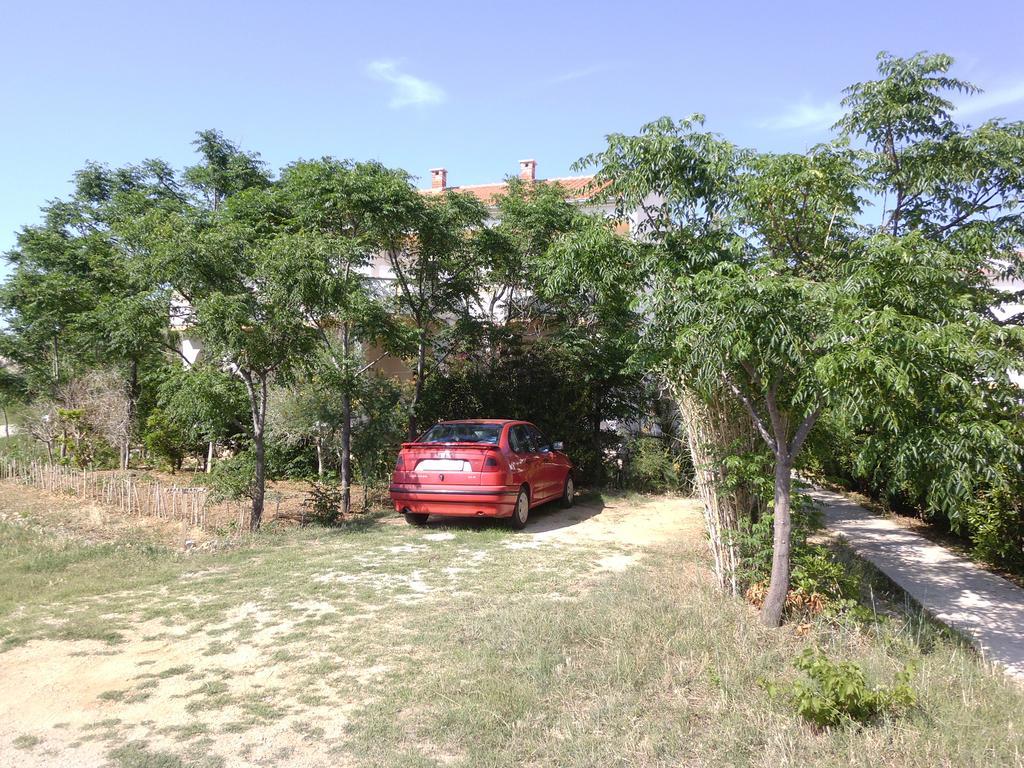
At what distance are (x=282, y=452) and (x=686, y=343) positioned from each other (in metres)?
10.8

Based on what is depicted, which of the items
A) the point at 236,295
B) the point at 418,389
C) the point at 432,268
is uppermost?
the point at 432,268

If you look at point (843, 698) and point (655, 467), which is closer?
point (843, 698)

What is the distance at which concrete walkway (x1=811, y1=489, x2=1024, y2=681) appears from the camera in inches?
213

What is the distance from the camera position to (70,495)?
1167 cm

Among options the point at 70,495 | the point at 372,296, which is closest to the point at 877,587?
the point at 372,296

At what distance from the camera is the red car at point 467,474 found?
9.09m

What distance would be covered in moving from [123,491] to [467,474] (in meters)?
5.81

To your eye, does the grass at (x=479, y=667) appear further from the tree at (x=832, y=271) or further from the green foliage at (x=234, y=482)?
the green foliage at (x=234, y=482)

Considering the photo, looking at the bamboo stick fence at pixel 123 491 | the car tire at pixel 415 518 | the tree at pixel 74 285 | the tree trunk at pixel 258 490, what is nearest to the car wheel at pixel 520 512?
the car tire at pixel 415 518

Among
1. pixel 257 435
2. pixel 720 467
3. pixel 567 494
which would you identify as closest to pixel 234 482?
pixel 257 435

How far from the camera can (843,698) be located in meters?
3.60

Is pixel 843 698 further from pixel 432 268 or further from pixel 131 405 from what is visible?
pixel 131 405

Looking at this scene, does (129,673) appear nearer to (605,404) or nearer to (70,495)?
(70,495)

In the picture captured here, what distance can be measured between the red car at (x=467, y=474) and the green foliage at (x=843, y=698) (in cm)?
558
